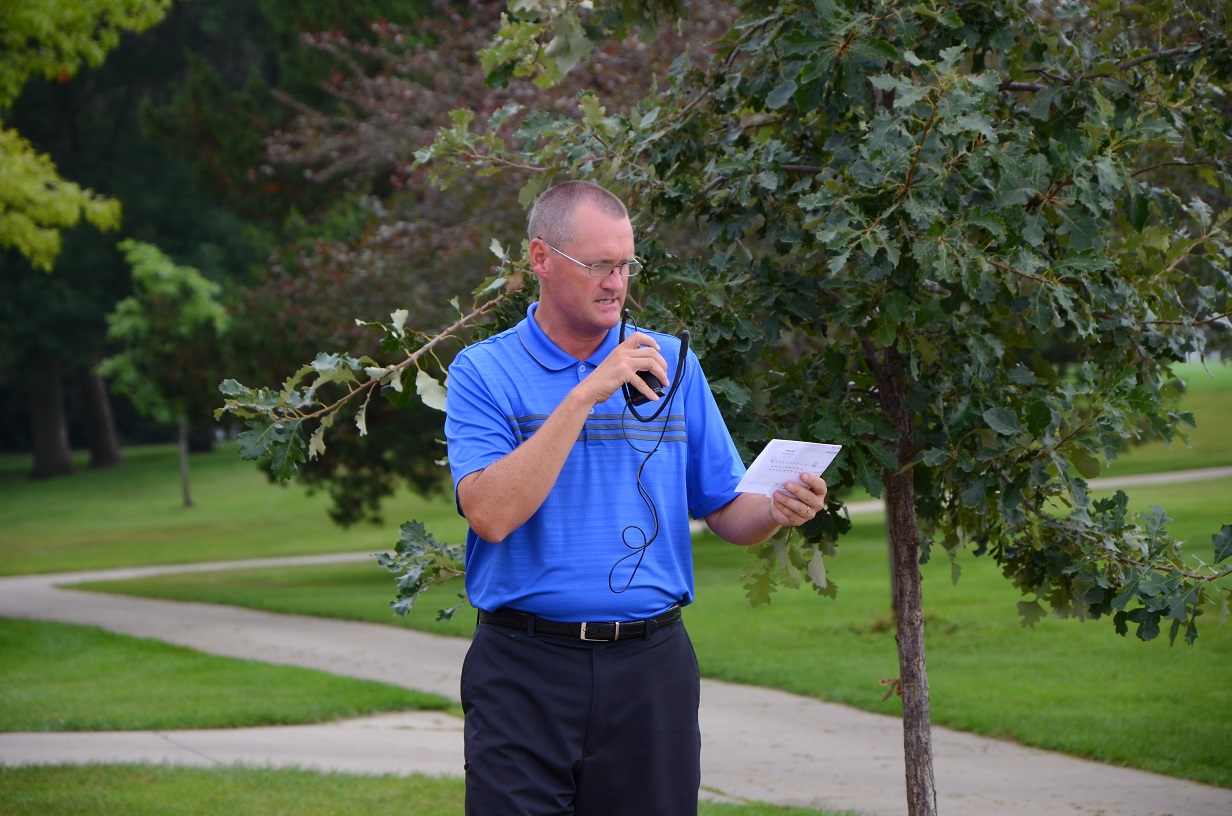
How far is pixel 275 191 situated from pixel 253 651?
44.9ft

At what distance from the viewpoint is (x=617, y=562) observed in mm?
3043

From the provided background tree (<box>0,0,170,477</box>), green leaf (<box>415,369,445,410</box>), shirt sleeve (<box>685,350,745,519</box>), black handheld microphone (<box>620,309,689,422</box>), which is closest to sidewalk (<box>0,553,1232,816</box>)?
green leaf (<box>415,369,445,410</box>)

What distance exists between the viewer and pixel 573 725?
3025 mm

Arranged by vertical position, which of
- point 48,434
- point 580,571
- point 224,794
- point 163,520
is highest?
point 48,434

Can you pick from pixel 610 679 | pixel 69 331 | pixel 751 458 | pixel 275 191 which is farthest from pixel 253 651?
pixel 69 331

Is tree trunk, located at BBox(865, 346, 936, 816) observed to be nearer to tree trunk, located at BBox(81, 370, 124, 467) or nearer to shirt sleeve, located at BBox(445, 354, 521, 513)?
shirt sleeve, located at BBox(445, 354, 521, 513)

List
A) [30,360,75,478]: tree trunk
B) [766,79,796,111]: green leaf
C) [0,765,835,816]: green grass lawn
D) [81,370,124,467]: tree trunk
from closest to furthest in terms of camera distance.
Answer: [766,79,796,111]: green leaf → [0,765,835,816]: green grass lawn → [30,360,75,478]: tree trunk → [81,370,124,467]: tree trunk

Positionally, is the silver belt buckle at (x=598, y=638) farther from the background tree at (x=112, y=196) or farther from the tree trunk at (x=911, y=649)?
the background tree at (x=112, y=196)

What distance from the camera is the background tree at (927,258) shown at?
364cm

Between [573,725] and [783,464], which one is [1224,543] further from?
[573,725]

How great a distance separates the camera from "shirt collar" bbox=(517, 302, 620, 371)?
3150 millimetres

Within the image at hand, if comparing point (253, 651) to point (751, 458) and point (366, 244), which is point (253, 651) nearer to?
point (366, 244)

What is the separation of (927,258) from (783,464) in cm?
78

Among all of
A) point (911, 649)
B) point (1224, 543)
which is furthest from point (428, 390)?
point (1224, 543)
